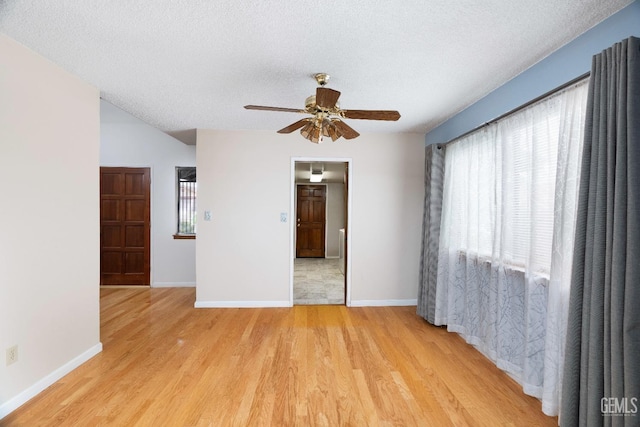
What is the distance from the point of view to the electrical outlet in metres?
1.95

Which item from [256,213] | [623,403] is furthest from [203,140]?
[623,403]

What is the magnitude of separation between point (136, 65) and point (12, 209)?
4.24 feet

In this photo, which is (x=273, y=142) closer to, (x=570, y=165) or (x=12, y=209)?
(x=12, y=209)

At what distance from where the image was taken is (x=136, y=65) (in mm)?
2283

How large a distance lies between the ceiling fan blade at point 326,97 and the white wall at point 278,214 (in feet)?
6.94

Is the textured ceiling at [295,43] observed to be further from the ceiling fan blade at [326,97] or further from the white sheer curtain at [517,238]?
the white sheer curtain at [517,238]

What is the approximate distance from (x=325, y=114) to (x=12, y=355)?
8.77 feet

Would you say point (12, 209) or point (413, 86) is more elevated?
point (413, 86)

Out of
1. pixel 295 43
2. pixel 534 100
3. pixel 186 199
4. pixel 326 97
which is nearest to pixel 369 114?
pixel 326 97

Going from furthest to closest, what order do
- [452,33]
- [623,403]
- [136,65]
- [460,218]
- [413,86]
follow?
[460,218]
[413,86]
[136,65]
[452,33]
[623,403]

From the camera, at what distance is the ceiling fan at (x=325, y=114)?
2.02 m

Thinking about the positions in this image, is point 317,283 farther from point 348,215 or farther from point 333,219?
point 333,219

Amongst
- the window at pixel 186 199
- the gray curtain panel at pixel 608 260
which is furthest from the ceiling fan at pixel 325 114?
the window at pixel 186 199

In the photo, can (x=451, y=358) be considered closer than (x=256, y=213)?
Yes
